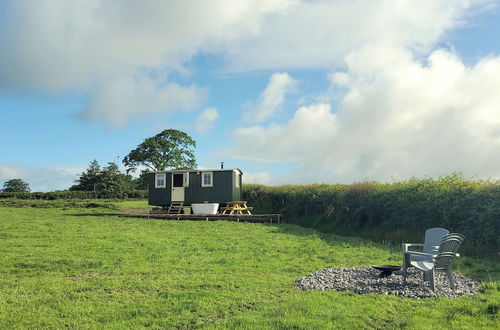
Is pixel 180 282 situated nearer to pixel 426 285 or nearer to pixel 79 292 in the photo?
pixel 79 292

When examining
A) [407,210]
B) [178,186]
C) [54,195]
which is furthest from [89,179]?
[407,210]

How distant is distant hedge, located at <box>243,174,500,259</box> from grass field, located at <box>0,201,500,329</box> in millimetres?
1901

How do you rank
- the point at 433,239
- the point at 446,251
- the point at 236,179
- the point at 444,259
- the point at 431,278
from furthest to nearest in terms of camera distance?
the point at 236,179 → the point at 433,239 → the point at 446,251 → the point at 444,259 → the point at 431,278

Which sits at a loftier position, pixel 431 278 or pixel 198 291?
pixel 431 278

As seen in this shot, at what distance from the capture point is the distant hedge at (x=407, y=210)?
11859mm

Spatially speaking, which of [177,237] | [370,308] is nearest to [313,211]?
[177,237]

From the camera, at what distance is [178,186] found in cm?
2584

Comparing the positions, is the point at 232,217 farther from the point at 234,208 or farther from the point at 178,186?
the point at 178,186

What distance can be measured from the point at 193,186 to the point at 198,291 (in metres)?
19.1

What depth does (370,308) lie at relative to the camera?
5.83 metres

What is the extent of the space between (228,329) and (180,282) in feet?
8.87

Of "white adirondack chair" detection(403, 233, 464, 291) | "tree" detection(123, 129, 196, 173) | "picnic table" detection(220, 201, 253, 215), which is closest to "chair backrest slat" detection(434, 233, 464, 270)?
"white adirondack chair" detection(403, 233, 464, 291)

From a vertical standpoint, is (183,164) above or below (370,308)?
above

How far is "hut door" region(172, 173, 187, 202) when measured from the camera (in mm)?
25672
